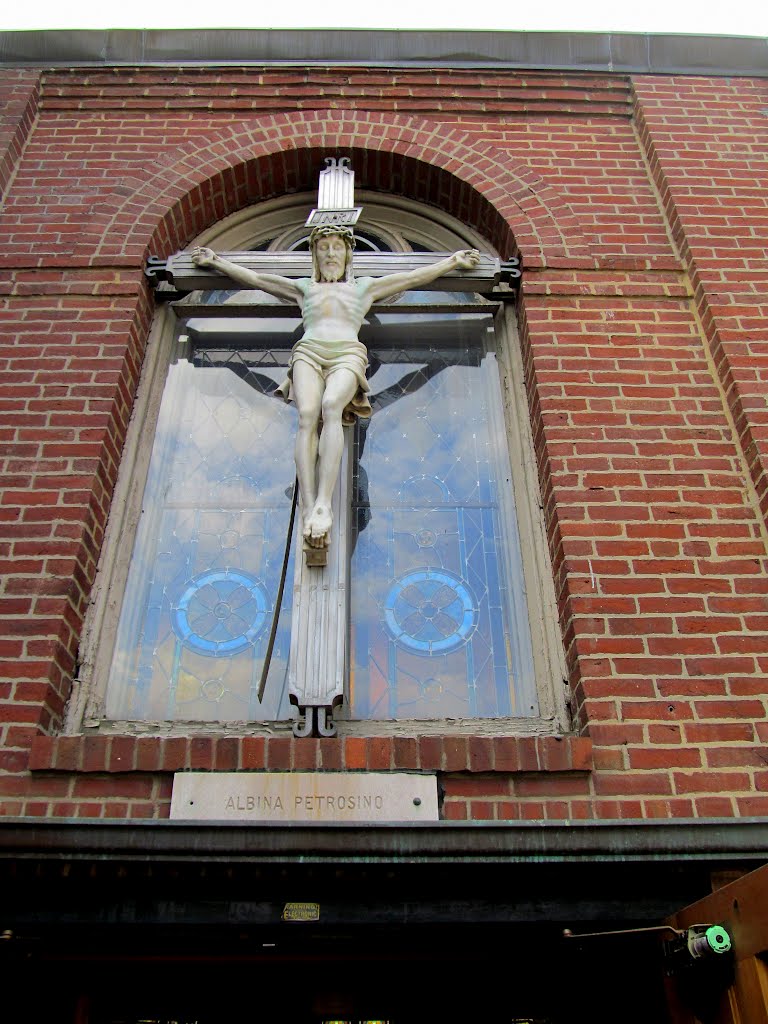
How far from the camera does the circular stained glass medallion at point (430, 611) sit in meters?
4.59

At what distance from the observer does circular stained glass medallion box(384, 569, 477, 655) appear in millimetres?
4586

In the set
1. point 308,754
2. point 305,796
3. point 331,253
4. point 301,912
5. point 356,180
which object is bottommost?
point 301,912

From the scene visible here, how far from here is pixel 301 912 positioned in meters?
3.41

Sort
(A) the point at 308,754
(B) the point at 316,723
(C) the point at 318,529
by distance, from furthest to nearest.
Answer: (C) the point at 318,529 → (B) the point at 316,723 → (A) the point at 308,754

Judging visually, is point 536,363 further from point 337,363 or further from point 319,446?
point 319,446

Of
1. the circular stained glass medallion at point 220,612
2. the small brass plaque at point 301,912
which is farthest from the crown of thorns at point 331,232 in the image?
the small brass plaque at point 301,912

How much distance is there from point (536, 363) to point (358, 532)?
1374 mm

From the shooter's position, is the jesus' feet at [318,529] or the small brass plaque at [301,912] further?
the jesus' feet at [318,529]

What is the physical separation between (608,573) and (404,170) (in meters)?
3.51

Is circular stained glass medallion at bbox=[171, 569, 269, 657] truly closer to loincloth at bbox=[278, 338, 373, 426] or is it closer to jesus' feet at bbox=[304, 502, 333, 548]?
jesus' feet at bbox=[304, 502, 333, 548]

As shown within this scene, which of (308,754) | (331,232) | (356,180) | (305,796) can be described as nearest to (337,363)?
(331,232)

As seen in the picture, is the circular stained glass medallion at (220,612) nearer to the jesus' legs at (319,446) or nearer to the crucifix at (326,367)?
the crucifix at (326,367)

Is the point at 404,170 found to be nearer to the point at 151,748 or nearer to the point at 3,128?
the point at 3,128

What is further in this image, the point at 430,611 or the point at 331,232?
the point at 331,232
